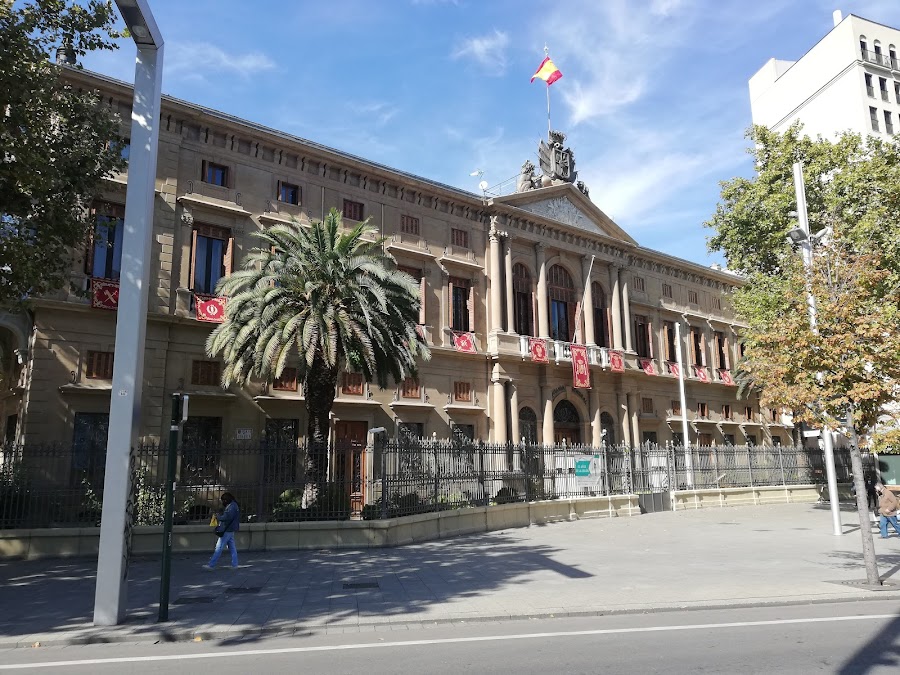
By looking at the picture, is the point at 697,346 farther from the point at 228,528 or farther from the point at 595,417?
the point at 228,528

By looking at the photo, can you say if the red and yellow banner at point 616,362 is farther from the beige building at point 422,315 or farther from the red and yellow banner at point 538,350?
the red and yellow banner at point 538,350

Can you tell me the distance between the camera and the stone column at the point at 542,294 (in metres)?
32.2

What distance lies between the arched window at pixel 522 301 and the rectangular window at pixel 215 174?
Result: 14.7 meters

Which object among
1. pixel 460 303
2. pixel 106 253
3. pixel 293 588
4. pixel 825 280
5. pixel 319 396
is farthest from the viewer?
pixel 460 303

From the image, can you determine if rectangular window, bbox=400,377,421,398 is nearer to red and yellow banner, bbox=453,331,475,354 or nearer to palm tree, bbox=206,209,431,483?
red and yellow banner, bbox=453,331,475,354

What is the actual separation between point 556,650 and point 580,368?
84.9ft

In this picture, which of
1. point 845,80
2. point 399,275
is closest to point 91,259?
point 399,275

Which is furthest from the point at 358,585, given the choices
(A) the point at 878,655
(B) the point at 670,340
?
(B) the point at 670,340

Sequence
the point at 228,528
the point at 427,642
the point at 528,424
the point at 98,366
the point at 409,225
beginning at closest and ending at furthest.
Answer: the point at 427,642 → the point at 228,528 → the point at 98,366 → the point at 409,225 → the point at 528,424

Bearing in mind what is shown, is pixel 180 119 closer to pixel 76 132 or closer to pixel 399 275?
pixel 76 132

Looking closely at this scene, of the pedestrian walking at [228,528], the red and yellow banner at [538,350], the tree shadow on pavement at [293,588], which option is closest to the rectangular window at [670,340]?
the red and yellow banner at [538,350]

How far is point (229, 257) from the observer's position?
23562mm

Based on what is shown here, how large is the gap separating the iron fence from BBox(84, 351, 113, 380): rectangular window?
107 inches

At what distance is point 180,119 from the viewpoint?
75.6 ft
